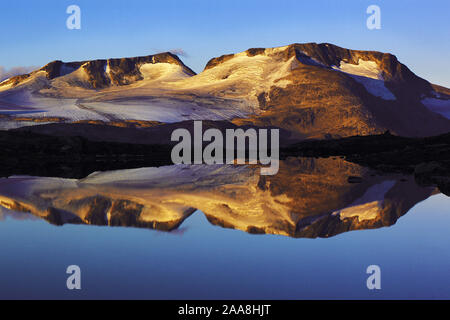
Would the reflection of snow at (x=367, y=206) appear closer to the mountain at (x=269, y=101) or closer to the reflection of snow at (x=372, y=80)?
the mountain at (x=269, y=101)

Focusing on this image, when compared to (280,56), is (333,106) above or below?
below

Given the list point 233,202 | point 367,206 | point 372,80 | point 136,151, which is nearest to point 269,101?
point 372,80

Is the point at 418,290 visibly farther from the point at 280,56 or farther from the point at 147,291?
the point at 280,56

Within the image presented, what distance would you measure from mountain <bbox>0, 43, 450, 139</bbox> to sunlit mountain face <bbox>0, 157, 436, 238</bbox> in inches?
4207

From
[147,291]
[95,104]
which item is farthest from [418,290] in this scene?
[95,104]

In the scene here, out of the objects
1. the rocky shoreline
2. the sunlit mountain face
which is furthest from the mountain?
the sunlit mountain face

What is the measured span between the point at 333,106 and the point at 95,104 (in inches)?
2428

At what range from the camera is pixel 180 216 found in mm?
17125

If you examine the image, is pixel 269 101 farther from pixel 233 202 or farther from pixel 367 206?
pixel 367 206

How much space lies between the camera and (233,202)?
20.6 metres

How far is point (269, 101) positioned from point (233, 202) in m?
146
